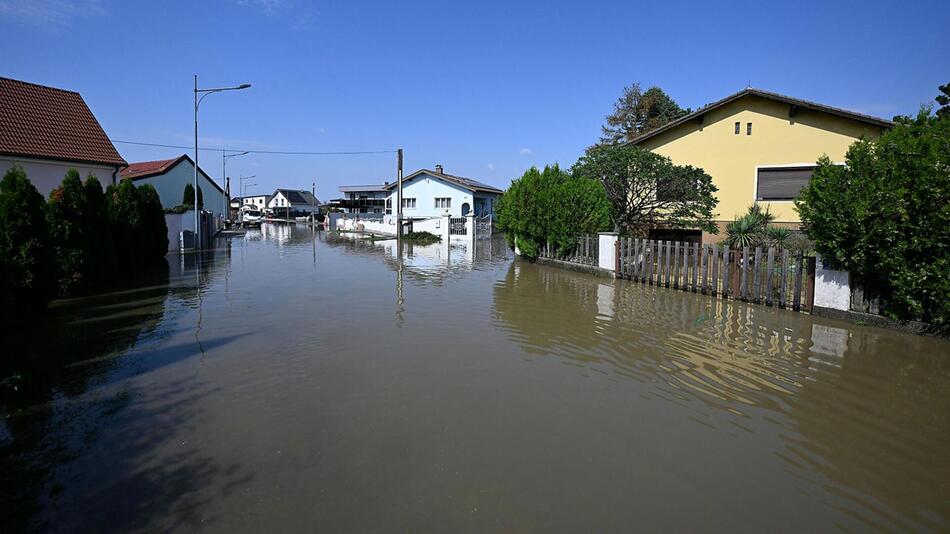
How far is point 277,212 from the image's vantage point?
10788 centimetres

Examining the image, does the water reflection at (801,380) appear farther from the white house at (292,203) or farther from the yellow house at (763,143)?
the white house at (292,203)

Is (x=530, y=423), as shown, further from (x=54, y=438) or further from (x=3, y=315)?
(x=3, y=315)

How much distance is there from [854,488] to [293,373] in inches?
230

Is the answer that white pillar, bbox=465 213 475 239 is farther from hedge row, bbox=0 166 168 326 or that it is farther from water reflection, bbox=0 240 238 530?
water reflection, bbox=0 240 238 530

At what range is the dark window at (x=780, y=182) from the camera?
799 inches

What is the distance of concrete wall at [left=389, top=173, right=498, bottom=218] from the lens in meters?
49.5

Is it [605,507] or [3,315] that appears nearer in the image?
[605,507]

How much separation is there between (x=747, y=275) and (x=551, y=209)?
333 inches

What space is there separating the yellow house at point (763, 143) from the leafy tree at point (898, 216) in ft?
37.6

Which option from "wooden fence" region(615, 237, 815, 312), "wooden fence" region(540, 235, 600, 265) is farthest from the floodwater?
"wooden fence" region(540, 235, 600, 265)

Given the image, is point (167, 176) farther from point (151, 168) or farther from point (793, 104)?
point (793, 104)

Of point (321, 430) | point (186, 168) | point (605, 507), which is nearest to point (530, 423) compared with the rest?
point (605, 507)

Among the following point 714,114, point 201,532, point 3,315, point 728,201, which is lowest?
point 201,532

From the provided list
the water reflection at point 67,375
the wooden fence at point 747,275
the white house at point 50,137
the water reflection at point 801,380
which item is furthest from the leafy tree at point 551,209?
the white house at point 50,137
